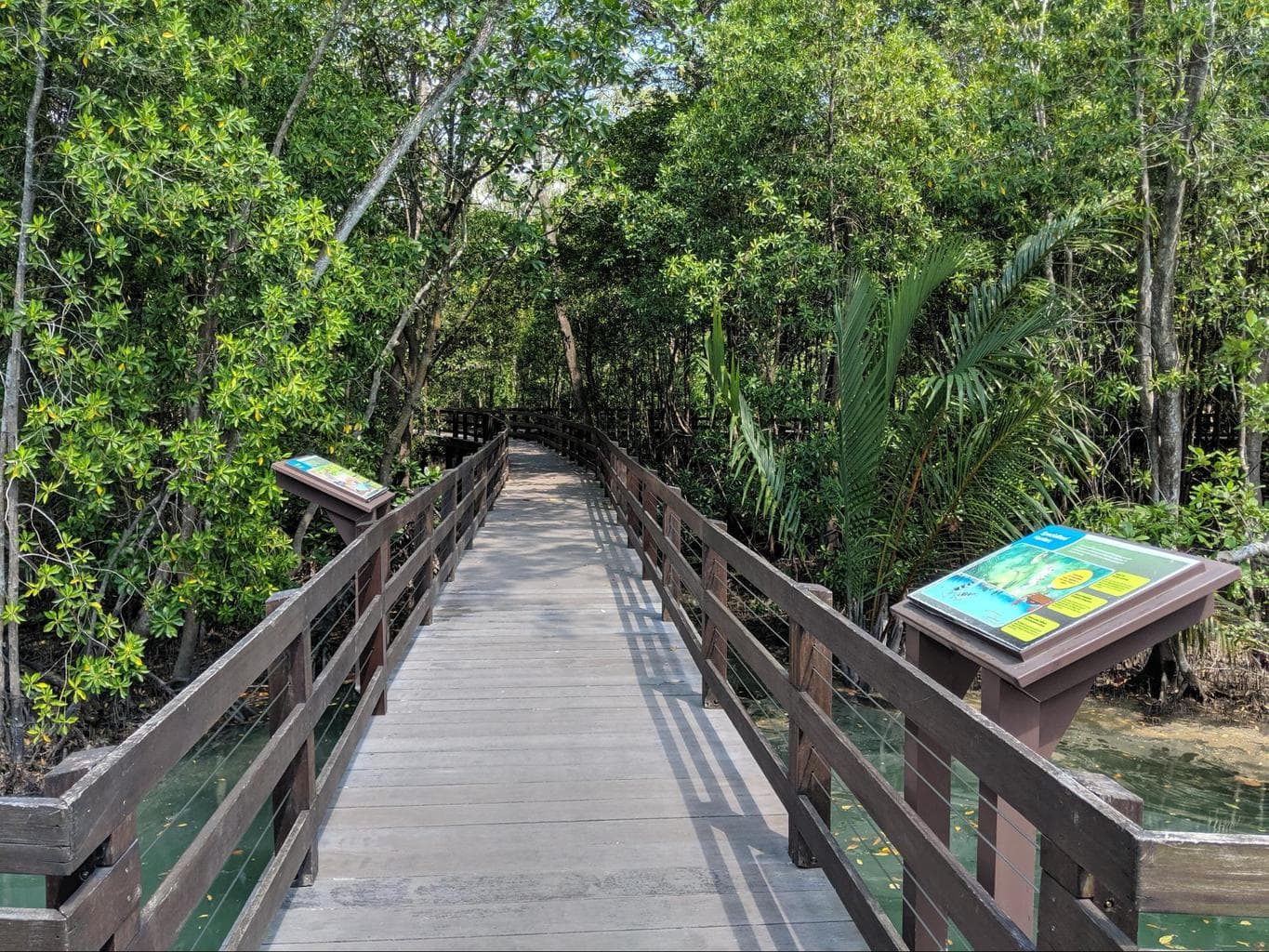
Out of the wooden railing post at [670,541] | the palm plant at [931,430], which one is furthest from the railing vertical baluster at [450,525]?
the palm plant at [931,430]

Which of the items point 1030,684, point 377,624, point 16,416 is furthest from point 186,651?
point 1030,684

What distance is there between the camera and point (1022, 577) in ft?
8.48

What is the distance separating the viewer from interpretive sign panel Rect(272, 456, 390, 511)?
518cm

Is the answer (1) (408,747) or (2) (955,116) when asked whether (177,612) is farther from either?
(2) (955,116)

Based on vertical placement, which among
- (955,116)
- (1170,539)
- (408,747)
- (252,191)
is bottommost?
(408,747)

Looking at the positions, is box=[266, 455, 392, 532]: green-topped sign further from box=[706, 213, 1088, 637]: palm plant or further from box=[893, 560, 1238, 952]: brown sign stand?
box=[893, 560, 1238, 952]: brown sign stand

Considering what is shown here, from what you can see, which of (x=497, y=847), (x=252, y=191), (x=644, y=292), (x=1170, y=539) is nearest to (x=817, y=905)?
(x=497, y=847)

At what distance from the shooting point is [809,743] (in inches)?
136

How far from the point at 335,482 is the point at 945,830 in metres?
3.63

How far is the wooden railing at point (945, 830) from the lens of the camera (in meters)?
1.59

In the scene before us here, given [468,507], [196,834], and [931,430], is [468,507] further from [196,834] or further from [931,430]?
[196,834]

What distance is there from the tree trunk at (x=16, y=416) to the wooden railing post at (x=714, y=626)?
444cm

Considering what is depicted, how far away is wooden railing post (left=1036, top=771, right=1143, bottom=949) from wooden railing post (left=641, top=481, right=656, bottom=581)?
21.2 ft

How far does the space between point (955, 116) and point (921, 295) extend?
155 inches
